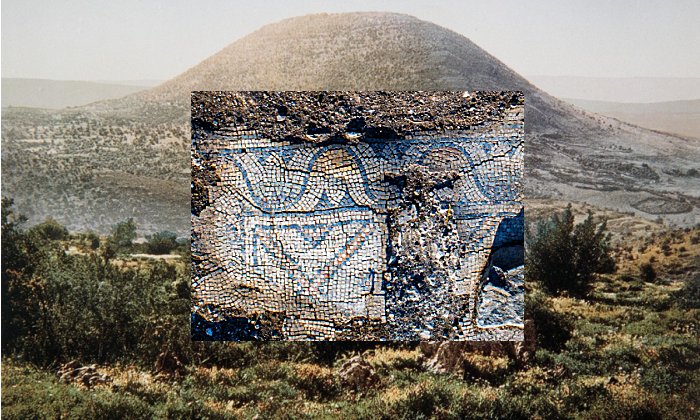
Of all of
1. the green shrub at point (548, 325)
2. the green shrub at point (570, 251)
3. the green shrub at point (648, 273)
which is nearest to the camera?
the green shrub at point (548, 325)

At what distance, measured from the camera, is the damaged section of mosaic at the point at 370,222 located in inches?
196

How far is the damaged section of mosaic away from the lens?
4.97 meters

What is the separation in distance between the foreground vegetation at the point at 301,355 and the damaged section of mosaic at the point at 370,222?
479 millimetres

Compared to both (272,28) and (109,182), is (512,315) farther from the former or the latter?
(109,182)

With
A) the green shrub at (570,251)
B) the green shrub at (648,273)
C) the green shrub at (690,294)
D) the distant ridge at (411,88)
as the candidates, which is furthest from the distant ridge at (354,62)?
the green shrub at (690,294)

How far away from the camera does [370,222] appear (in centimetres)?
498

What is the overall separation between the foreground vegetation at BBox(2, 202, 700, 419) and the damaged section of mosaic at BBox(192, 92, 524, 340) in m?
0.48

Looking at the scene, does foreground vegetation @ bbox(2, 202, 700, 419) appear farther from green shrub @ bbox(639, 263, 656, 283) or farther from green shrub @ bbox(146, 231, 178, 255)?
green shrub @ bbox(146, 231, 178, 255)

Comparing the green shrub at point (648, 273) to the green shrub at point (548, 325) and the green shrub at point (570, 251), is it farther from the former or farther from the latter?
the green shrub at point (548, 325)

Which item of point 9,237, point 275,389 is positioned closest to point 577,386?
point 275,389

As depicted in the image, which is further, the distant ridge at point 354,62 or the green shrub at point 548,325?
the distant ridge at point 354,62

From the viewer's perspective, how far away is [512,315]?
→ 5.20 m

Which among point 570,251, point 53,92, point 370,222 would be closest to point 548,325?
point 570,251

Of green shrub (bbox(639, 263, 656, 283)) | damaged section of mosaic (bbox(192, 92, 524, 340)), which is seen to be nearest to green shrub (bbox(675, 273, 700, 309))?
green shrub (bbox(639, 263, 656, 283))
